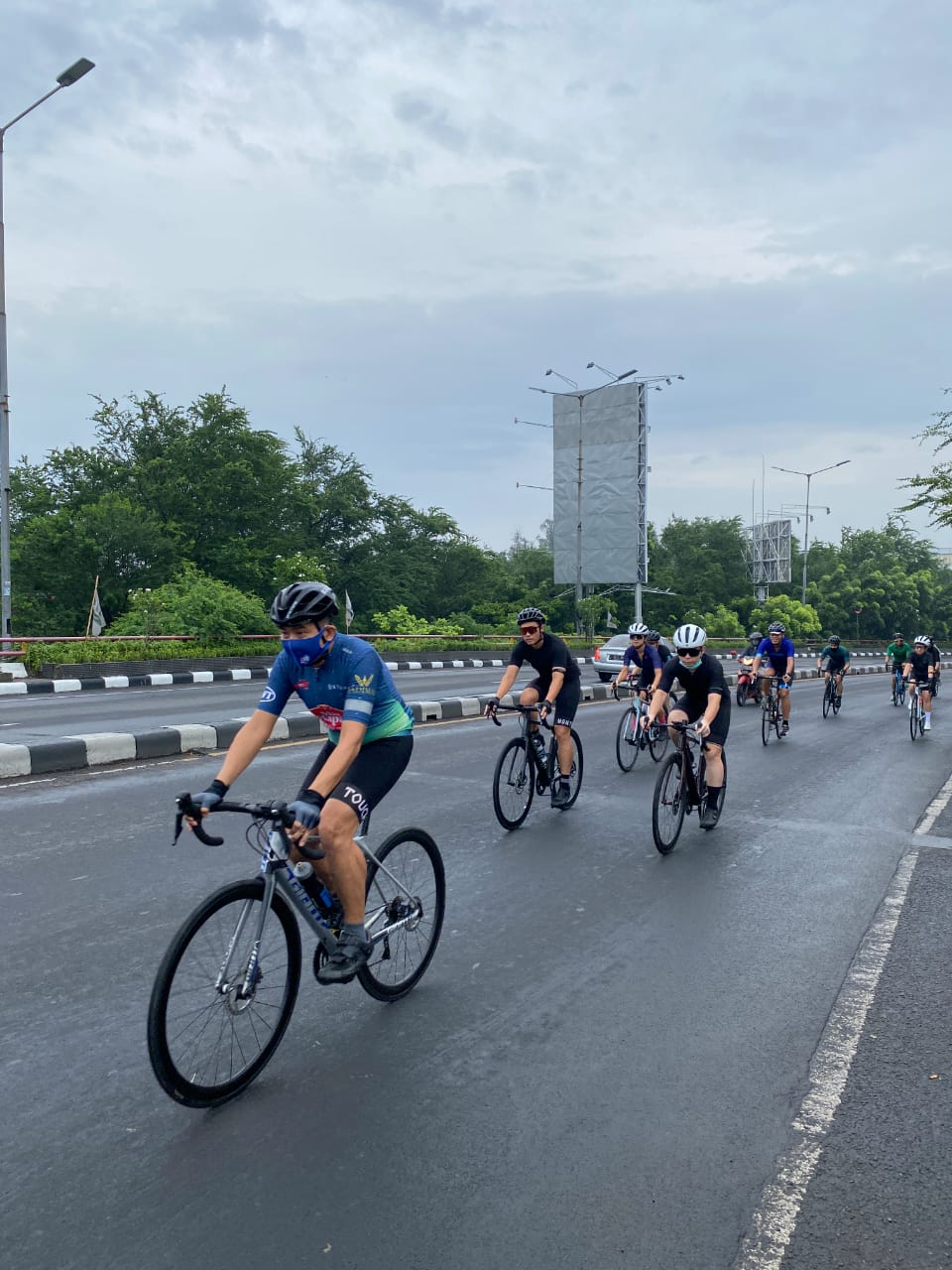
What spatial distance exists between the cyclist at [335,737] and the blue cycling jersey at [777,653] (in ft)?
41.4

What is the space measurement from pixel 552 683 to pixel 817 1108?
547cm

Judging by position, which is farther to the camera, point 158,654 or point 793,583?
point 793,583

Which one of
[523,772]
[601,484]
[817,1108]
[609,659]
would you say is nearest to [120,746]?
[523,772]

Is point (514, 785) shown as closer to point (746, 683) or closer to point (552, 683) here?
point (552, 683)

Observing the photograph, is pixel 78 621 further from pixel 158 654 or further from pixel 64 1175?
pixel 64 1175

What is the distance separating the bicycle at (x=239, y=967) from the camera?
11.1 feet

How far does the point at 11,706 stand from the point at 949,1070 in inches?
675

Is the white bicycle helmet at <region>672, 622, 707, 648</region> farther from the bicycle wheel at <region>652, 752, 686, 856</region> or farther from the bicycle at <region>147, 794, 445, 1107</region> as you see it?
the bicycle at <region>147, 794, 445, 1107</region>

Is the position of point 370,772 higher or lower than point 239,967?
higher

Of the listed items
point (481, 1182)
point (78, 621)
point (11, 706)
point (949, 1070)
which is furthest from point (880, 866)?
point (78, 621)

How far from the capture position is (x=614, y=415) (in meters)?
46.9

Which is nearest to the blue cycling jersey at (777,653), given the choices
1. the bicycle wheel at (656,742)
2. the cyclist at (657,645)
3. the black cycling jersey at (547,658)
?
the cyclist at (657,645)

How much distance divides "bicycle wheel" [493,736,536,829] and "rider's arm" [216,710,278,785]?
404cm

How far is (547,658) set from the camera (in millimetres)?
9078
